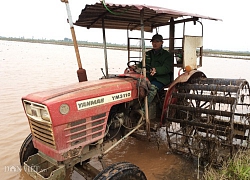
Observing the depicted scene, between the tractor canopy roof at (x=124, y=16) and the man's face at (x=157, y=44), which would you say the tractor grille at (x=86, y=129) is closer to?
the tractor canopy roof at (x=124, y=16)

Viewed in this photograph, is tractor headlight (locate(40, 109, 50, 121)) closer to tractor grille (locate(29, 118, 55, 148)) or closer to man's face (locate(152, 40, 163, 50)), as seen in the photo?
tractor grille (locate(29, 118, 55, 148))

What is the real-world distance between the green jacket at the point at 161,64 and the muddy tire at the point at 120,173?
1.98 metres

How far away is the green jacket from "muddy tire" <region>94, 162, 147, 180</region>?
198cm

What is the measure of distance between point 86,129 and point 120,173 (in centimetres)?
66

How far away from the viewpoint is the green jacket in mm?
4234

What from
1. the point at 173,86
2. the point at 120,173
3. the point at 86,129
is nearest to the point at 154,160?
the point at 173,86

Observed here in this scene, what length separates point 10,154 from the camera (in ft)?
14.1

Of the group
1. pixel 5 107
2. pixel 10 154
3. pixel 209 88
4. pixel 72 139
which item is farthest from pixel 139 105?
pixel 5 107

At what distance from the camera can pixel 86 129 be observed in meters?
2.79

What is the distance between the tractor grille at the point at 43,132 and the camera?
8.48 ft

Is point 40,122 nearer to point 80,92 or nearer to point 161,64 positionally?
point 80,92

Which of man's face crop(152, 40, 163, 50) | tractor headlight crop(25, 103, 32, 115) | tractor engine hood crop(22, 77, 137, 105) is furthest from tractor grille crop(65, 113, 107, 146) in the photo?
man's face crop(152, 40, 163, 50)

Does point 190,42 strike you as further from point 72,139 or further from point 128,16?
point 72,139

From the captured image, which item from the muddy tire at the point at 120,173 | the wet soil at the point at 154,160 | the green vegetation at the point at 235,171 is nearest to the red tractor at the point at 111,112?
the muddy tire at the point at 120,173
